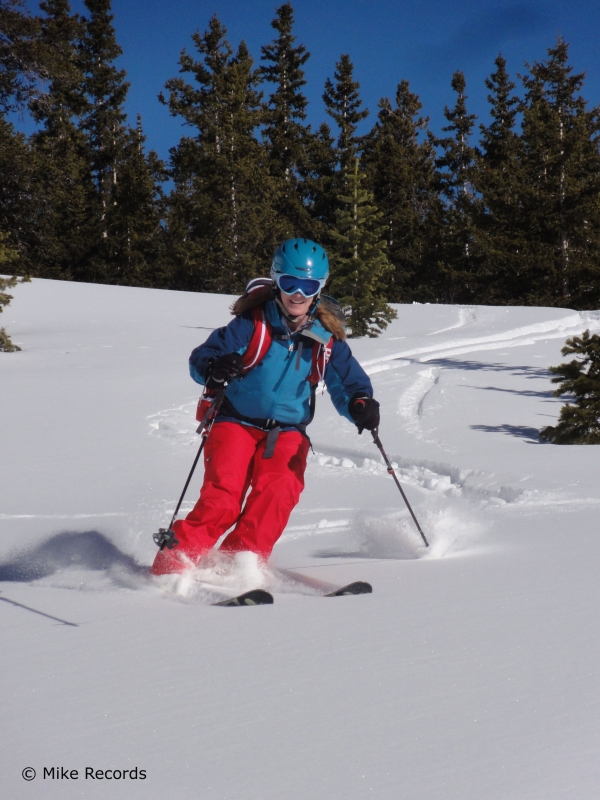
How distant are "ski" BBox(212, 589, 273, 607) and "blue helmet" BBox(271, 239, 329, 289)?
1685mm

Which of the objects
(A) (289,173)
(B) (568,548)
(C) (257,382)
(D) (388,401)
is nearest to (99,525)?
(C) (257,382)

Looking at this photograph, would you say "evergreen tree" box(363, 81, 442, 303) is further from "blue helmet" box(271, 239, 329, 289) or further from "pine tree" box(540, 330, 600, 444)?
"blue helmet" box(271, 239, 329, 289)

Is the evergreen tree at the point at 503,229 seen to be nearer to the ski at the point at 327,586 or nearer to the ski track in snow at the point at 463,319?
the ski track in snow at the point at 463,319

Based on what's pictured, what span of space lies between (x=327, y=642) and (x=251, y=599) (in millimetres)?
600

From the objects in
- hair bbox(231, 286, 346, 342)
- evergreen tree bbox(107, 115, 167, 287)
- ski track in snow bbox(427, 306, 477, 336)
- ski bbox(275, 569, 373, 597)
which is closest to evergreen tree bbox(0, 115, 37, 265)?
ski track in snow bbox(427, 306, 477, 336)

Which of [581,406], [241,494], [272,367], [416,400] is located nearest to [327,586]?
[241,494]

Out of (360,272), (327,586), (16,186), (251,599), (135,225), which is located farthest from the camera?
(135,225)

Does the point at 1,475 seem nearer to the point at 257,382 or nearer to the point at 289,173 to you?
the point at 257,382

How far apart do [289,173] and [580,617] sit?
4484 centimetres

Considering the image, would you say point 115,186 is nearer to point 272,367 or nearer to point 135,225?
point 135,225

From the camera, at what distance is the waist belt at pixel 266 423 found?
4.21 m

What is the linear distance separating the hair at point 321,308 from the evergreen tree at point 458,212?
3649 centimetres

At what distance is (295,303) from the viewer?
13.7 feet

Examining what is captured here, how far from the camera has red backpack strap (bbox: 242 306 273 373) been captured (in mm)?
4184
